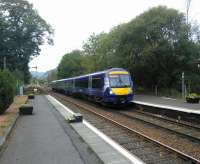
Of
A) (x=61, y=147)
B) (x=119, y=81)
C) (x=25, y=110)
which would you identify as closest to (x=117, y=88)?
(x=119, y=81)

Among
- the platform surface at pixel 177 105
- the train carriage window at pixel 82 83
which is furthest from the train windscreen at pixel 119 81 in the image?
the train carriage window at pixel 82 83

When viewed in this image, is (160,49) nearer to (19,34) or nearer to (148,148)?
(19,34)

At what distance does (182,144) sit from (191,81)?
36.6 meters

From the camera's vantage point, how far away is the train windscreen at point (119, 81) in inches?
1093

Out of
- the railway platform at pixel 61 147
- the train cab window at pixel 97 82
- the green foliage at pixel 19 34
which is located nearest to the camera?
the railway platform at pixel 61 147

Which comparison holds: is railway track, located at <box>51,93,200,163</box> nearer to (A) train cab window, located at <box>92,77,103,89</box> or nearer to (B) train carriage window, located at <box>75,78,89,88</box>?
(A) train cab window, located at <box>92,77,103,89</box>

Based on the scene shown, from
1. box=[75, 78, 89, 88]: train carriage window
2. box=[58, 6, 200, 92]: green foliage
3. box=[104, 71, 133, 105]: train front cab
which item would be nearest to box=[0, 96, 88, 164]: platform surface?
box=[104, 71, 133, 105]: train front cab

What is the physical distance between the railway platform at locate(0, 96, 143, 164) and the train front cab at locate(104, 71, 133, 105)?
10981 millimetres

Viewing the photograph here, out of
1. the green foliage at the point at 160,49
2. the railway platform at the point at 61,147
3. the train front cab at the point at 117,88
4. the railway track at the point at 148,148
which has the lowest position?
the railway track at the point at 148,148

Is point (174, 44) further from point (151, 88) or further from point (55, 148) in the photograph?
point (55, 148)

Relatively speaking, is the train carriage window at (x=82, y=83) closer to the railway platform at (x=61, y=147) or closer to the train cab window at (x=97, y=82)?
the train cab window at (x=97, y=82)

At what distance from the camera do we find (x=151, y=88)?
54688mm

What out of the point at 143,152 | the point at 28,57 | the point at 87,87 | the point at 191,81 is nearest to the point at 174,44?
the point at 191,81

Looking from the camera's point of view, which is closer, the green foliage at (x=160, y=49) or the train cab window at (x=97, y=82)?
the train cab window at (x=97, y=82)
